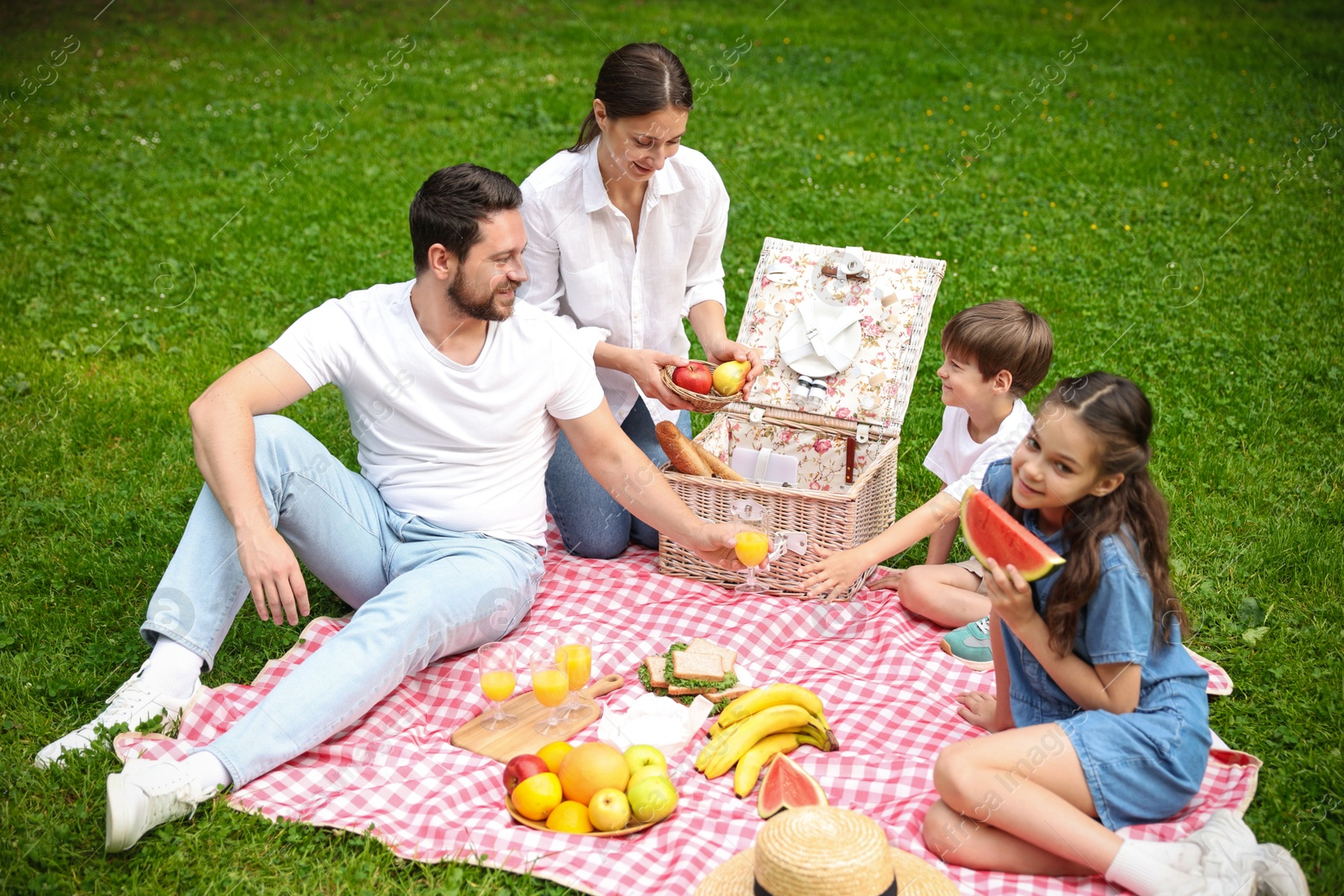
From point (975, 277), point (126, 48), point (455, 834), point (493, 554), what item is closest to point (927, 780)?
point (455, 834)

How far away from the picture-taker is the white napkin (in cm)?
353

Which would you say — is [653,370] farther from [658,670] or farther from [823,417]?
[658,670]

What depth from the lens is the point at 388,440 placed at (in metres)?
4.01

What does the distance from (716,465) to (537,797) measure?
74.6 inches

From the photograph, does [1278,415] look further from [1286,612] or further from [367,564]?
[367,564]

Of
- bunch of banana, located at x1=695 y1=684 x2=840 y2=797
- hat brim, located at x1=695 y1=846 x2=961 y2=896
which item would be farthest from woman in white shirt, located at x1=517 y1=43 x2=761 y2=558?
hat brim, located at x1=695 y1=846 x2=961 y2=896

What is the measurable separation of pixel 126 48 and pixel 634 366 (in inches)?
421

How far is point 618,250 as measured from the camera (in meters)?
4.76

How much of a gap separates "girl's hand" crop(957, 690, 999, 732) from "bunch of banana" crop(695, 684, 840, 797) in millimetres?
460

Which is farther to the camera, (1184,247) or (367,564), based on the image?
(1184,247)

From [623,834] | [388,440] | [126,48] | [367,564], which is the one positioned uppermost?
[126,48]

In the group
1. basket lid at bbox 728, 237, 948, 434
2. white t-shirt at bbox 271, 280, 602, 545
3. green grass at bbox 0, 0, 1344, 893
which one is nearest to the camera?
green grass at bbox 0, 0, 1344, 893

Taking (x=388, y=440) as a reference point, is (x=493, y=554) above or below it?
below

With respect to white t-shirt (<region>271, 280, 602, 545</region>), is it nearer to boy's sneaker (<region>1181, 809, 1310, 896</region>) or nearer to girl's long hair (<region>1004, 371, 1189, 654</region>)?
girl's long hair (<region>1004, 371, 1189, 654</region>)
